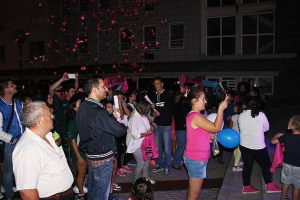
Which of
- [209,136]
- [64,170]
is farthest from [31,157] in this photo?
[209,136]

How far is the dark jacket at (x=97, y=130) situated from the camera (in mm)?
3412

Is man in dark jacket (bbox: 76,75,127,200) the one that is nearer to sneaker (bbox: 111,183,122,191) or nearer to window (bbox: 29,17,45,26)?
sneaker (bbox: 111,183,122,191)

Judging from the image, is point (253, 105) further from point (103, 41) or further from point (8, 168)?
point (103, 41)

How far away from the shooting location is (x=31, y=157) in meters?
2.32

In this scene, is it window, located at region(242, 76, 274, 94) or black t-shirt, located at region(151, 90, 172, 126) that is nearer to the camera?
black t-shirt, located at region(151, 90, 172, 126)

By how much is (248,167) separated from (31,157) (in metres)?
3.95

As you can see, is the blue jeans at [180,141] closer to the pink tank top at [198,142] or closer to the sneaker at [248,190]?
the sneaker at [248,190]

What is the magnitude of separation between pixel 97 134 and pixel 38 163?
119 cm

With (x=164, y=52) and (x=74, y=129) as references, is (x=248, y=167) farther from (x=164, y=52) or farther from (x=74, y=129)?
(x=164, y=52)

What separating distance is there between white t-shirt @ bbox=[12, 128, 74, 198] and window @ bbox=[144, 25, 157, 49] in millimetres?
17624

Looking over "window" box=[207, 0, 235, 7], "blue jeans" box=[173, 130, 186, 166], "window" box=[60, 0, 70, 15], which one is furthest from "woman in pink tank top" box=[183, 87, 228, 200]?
"window" box=[60, 0, 70, 15]

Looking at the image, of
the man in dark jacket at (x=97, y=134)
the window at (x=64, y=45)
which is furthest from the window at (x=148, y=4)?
the man in dark jacket at (x=97, y=134)

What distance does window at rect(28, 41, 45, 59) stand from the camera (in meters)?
24.6

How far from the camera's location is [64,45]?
23.5 metres
